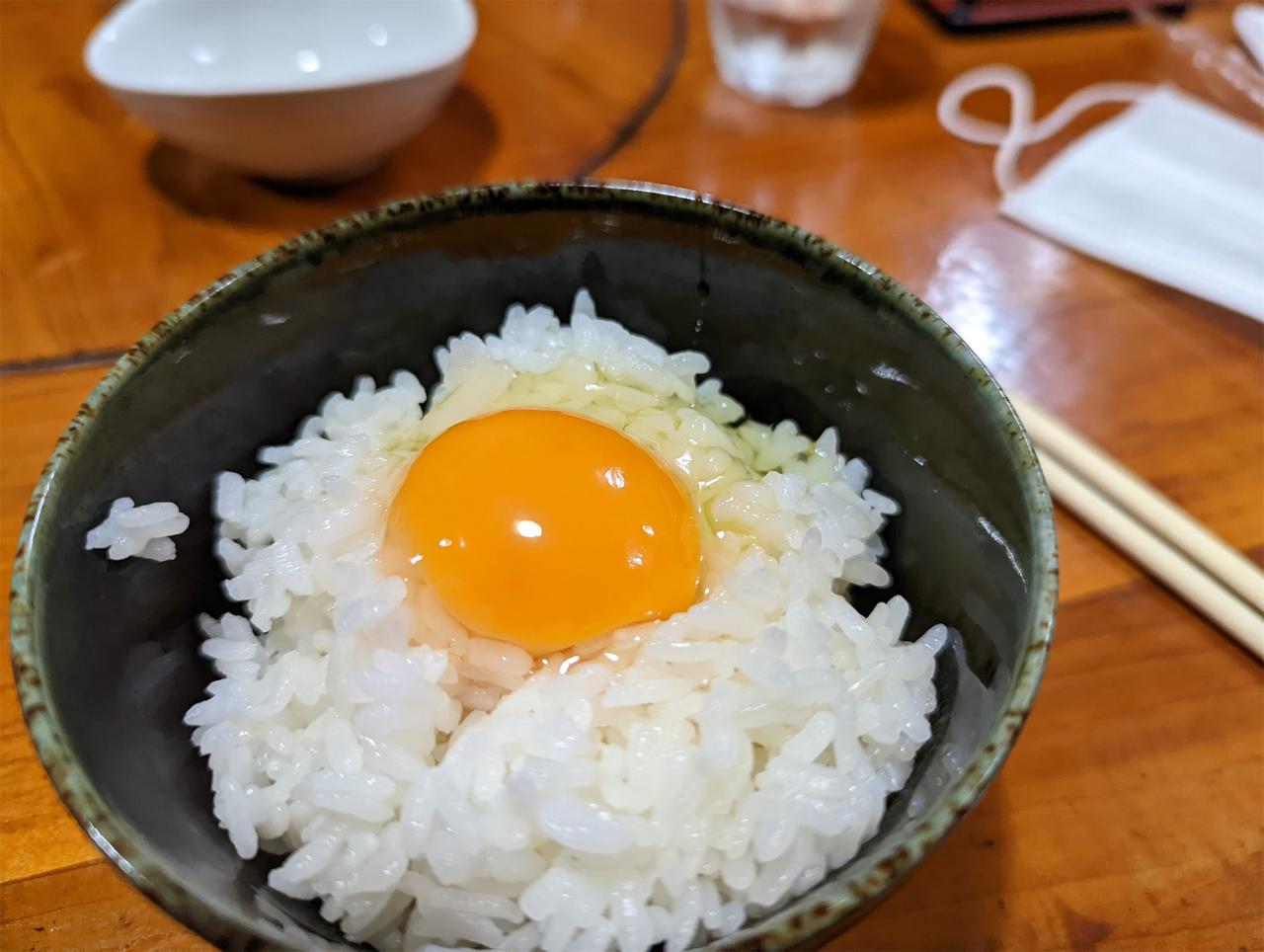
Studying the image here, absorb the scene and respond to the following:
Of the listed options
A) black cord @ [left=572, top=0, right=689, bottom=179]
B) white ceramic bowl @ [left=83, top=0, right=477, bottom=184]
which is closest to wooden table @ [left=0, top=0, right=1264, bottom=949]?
black cord @ [left=572, top=0, right=689, bottom=179]

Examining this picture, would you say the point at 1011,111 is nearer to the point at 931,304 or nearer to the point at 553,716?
the point at 931,304

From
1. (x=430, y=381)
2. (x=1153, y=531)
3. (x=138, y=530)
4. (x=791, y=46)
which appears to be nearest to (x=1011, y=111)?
(x=791, y=46)

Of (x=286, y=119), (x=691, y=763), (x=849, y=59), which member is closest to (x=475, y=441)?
(x=691, y=763)

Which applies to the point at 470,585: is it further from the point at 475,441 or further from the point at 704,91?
the point at 704,91

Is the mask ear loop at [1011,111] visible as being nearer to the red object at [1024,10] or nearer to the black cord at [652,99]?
the red object at [1024,10]

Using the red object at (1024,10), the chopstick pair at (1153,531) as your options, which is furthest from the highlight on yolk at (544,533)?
the red object at (1024,10)

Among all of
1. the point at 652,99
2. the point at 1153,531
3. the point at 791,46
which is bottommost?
the point at 1153,531
